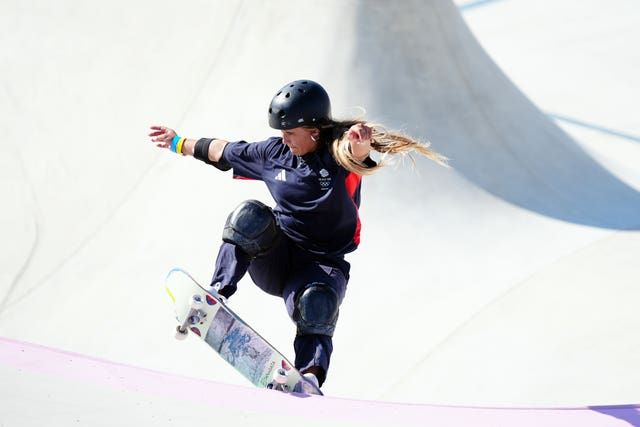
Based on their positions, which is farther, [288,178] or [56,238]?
[56,238]

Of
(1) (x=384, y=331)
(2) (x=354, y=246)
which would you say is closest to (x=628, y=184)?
(1) (x=384, y=331)

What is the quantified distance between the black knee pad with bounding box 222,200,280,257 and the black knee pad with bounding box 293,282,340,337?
34 cm

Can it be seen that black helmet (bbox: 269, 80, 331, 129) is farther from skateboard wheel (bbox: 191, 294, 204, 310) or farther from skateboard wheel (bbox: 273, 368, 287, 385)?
skateboard wheel (bbox: 273, 368, 287, 385)

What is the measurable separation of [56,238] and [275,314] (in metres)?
2.02

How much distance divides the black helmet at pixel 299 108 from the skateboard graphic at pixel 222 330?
929 millimetres

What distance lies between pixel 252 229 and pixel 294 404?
1079 millimetres

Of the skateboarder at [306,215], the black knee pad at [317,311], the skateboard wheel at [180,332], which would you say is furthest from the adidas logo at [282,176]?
the skateboard wheel at [180,332]

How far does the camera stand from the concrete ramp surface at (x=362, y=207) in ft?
18.4

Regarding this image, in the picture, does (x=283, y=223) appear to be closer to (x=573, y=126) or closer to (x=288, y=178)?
(x=288, y=178)

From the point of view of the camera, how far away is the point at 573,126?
1055 cm

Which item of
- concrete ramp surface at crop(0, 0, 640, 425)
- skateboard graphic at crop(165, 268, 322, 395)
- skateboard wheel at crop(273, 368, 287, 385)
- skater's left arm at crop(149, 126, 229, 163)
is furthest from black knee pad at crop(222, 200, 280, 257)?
concrete ramp surface at crop(0, 0, 640, 425)

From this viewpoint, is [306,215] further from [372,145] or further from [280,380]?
[280,380]

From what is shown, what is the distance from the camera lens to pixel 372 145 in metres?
4.20

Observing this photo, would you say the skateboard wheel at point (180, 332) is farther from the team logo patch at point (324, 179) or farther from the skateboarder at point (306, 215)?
the team logo patch at point (324, 179)
